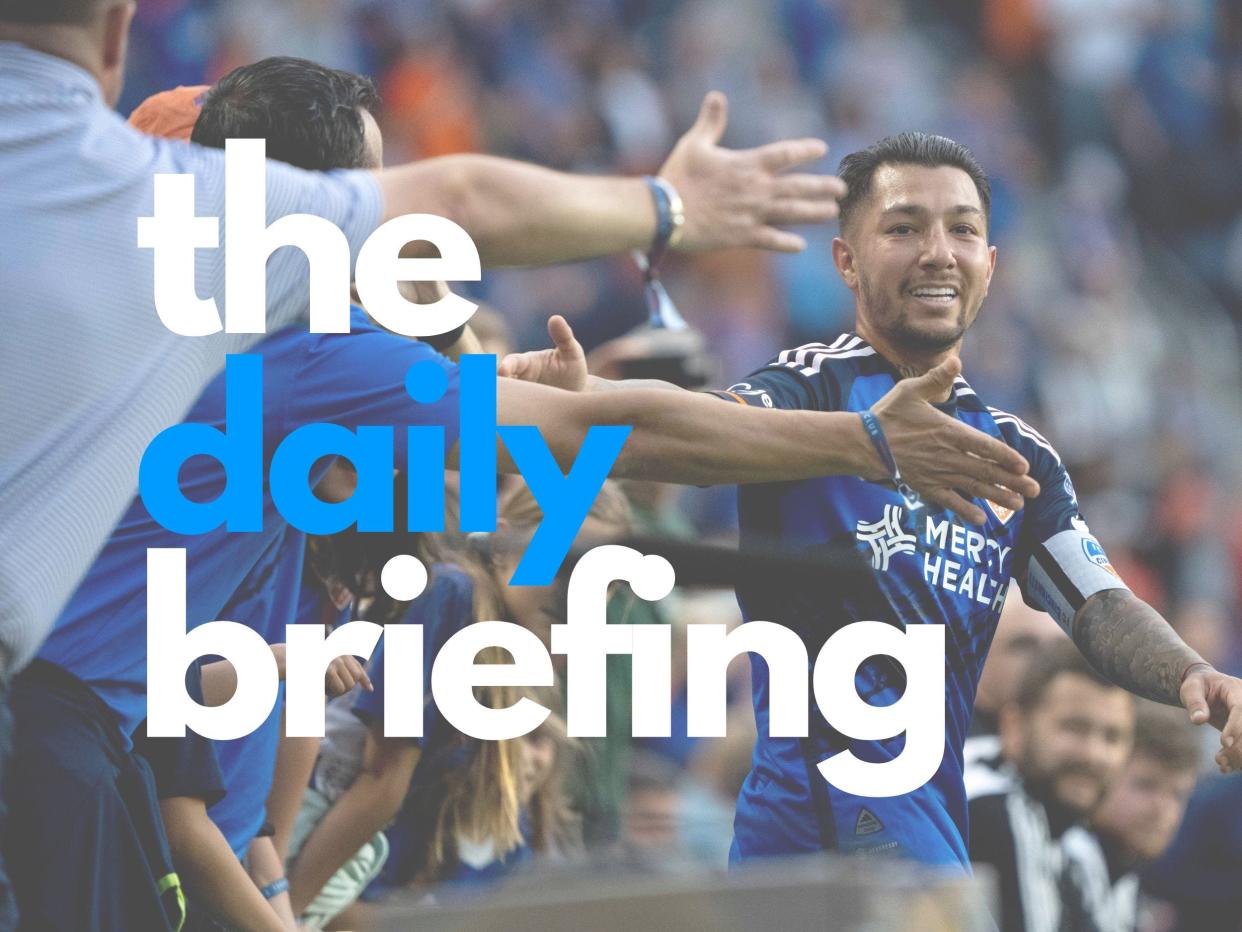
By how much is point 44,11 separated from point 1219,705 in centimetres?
280

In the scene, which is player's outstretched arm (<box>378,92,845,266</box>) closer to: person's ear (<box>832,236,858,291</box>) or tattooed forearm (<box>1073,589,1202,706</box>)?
person's ear (<box>832,236,858,291</box>)

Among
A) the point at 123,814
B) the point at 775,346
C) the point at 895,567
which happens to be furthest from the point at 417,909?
the point at 775,346

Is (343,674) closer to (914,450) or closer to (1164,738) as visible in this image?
(914,450)

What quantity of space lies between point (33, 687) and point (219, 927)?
1.18 metres

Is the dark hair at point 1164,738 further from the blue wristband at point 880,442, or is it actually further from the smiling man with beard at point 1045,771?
the blue wristband at point 880,442

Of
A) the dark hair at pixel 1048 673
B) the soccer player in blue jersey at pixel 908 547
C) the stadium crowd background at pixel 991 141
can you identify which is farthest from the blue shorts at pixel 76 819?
the stadium crowd background at pixel 991 141

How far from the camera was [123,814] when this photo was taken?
3816 millimetres

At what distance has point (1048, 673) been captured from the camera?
641 cm

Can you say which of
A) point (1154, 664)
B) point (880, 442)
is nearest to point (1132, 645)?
point (1154, 664)

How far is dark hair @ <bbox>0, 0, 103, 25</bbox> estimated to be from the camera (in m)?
3.18

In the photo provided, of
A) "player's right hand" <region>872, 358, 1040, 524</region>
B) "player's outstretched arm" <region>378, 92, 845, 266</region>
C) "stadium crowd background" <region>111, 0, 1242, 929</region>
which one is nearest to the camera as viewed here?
"player's outstretched arm" <region>378, 92, 845, 266</region>

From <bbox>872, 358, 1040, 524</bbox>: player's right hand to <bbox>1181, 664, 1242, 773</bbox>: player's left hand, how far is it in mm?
756

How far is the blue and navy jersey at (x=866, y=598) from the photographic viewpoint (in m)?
Answer: 4.49

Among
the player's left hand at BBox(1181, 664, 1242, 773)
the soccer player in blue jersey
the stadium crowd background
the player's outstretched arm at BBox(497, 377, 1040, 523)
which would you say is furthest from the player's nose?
the stadium crowd background
